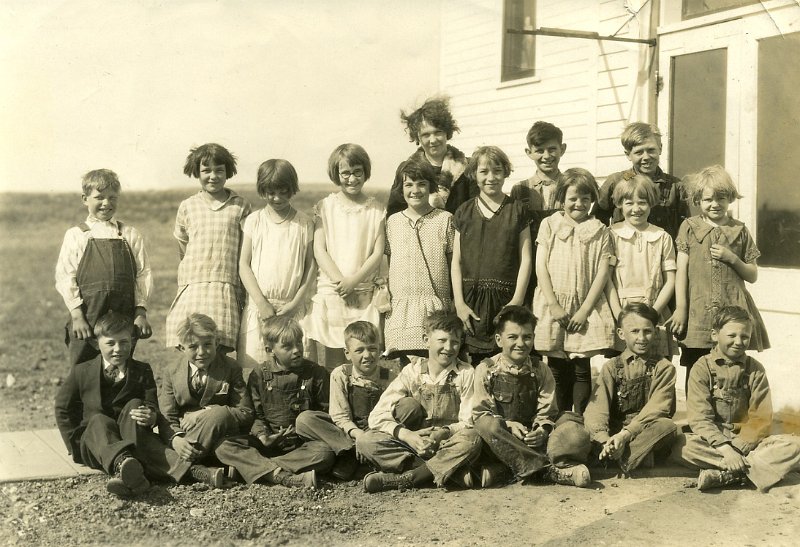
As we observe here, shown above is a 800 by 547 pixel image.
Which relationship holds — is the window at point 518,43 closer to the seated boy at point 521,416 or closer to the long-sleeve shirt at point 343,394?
the seated boy at point 521,416

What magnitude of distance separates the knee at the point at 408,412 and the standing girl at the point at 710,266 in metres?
1.55

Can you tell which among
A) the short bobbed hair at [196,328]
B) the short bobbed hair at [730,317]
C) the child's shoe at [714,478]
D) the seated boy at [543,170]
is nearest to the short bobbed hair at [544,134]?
the seated boy at [543,170]

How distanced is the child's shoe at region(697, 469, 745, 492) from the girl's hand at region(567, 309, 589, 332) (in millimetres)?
999

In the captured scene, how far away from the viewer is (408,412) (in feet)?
14.6

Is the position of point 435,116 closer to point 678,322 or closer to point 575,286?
point 575,286

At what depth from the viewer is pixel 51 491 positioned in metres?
4.29

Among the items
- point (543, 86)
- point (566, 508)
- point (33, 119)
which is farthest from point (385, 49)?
point (566, 508)

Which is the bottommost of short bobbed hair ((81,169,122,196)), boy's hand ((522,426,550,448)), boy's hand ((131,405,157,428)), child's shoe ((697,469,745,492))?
child's shoe ((697,469,745,492))

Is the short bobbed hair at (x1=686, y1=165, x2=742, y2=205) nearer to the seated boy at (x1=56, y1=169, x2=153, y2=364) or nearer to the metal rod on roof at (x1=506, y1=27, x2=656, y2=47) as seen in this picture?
the metal rod on roof at (x1=506, y1=27, x2=656, y2=47)

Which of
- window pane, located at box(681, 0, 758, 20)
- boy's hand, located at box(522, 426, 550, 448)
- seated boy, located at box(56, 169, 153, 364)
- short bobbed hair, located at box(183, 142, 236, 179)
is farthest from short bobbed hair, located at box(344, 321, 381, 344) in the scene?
window pane, located at box(681, 0, 758, 20)

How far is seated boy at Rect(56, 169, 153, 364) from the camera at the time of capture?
4.84 m

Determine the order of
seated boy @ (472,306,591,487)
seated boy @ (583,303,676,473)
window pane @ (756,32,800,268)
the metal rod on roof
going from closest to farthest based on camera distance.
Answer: seated boy @ (472,306,591,487)
seated boy @ (583,303,676,473)
window pane @ (756,32,800,268)
the metal rod on roof

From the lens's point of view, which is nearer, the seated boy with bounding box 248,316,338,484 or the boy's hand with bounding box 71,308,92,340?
the seated boy with bounding box 248,316,338,484

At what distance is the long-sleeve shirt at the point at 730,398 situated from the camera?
4.49 metres
